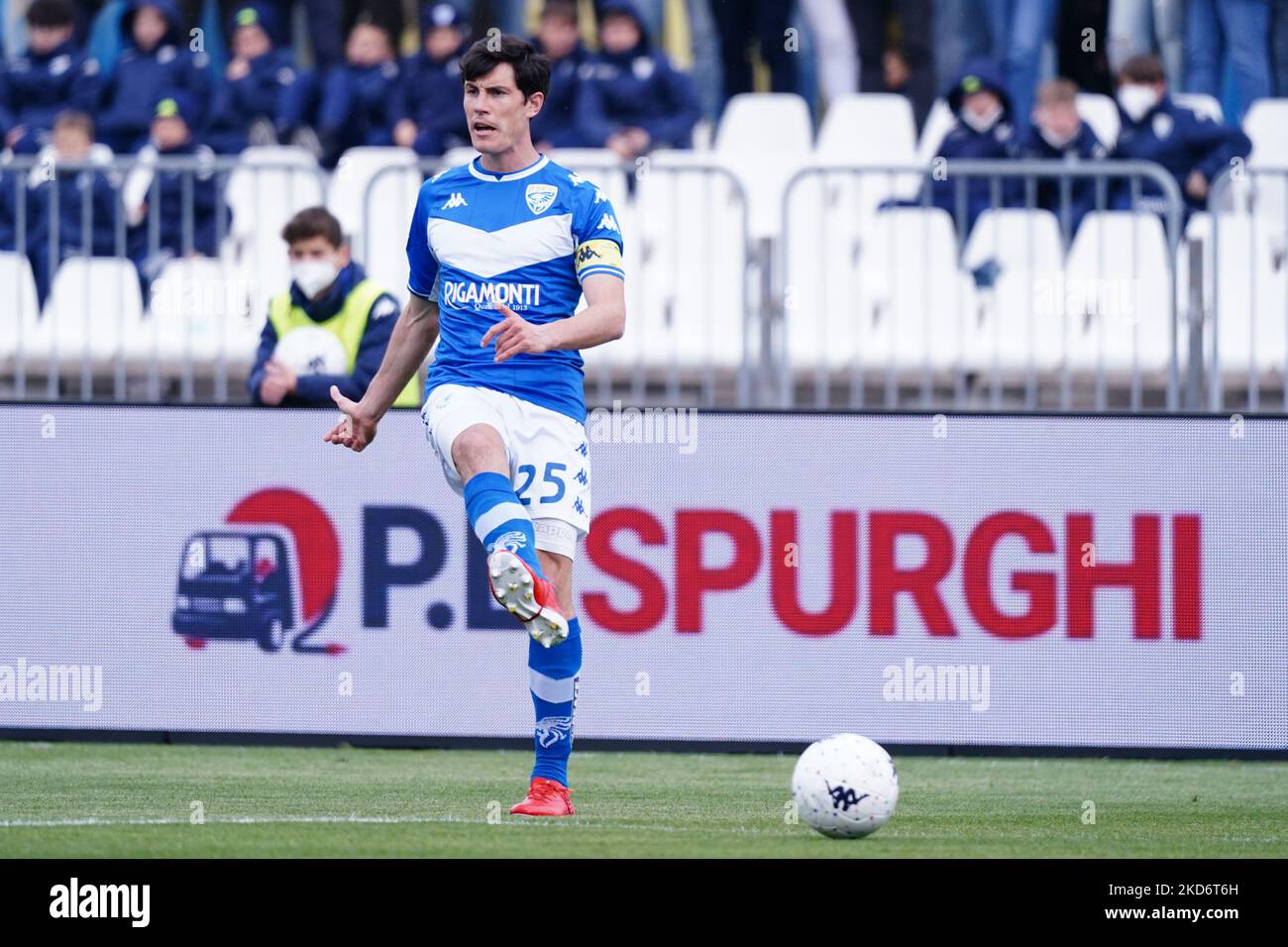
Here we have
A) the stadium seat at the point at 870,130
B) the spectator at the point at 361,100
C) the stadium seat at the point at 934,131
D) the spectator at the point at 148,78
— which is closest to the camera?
the stadium seat at the point at 934,131

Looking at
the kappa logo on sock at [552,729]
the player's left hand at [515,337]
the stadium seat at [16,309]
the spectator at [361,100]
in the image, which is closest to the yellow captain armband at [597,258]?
the player's left hand at [515,337]

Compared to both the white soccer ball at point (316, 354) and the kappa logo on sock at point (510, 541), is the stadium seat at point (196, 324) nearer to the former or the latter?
the white soccer ball at point (316, 354)

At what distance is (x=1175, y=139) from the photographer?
1346cm

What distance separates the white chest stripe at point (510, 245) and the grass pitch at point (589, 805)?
185cm

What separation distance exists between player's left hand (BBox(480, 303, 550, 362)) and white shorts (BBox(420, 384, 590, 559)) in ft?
1.65

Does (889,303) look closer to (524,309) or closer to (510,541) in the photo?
(524,309)


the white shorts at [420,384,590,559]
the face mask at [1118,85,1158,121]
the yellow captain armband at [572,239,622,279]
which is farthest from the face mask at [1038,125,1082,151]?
the white shorts at [420,384,590,559]

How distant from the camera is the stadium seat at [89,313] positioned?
12.0 m

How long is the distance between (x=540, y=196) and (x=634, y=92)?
708 cm

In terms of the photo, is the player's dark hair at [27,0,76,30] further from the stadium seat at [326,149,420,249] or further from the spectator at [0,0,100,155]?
the stadium seat at [326,149,420,249]
